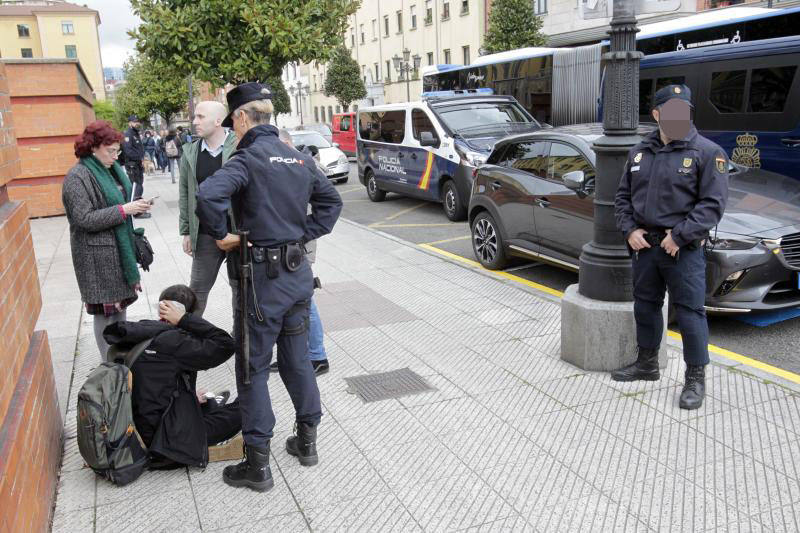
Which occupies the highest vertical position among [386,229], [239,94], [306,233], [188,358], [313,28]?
[313,28]

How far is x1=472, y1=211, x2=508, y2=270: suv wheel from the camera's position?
8312 millimetres

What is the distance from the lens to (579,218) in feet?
22.7

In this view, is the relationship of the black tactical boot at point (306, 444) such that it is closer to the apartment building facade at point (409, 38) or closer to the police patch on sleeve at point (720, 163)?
the police patch on sleeve at point (720, 163)

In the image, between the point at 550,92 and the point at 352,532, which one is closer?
the point at 352,532

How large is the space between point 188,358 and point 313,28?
1011 centimetres

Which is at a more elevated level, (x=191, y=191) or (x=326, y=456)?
(x=191, y=191)

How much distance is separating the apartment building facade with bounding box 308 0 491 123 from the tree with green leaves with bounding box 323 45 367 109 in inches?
32.5

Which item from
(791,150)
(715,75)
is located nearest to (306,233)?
(791,150)

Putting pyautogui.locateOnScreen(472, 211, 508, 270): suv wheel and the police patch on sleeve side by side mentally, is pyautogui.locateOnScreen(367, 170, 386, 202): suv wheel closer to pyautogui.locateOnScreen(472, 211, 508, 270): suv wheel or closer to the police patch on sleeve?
pyautogui.locateOnScreen(472, 211, 508, 270): suv wheel

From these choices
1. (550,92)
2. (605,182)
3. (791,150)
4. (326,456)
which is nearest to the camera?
(326,456)

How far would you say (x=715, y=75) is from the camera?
40.7 ft

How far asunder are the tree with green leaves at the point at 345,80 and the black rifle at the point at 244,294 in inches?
2016

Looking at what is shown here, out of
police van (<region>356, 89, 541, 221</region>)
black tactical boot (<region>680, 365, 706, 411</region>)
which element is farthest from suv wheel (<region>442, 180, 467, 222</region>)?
black tactical boot (<region>680, 365, 706, 411</region>)

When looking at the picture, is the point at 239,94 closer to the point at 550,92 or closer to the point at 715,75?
the point at 715,75
